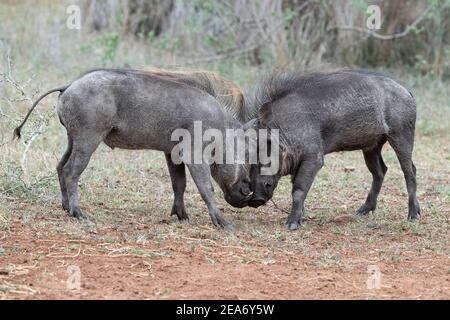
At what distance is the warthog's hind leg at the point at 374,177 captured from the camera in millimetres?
7258

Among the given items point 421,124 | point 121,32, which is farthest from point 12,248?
point 121,32

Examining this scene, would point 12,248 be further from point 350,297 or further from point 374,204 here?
point 374,204

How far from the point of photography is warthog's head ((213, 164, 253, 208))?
21.6 feet

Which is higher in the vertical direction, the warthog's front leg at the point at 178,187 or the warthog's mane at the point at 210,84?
the warthog's mane at the point at 210,84

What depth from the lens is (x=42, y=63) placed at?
460 inches

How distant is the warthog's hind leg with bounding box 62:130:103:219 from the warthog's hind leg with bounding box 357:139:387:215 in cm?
235

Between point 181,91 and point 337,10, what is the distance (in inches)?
246

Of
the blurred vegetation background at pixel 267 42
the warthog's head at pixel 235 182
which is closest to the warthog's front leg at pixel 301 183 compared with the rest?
the warthog's head at pixel 235 182

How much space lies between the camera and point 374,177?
24.1ft

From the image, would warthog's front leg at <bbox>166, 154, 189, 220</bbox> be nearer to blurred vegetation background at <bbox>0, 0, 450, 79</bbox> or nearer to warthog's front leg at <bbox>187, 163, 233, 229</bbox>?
warthog's front leg at <bbox>187, 163, 233, 229</bbox>

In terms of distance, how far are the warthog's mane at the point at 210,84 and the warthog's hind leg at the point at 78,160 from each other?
0.56 metres

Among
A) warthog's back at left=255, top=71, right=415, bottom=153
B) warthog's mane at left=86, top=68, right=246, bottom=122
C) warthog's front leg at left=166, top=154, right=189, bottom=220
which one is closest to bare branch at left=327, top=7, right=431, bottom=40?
warthog's back at left=255, top=71, right=415, bottom=153

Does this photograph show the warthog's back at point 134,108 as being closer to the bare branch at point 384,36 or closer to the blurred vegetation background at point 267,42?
the blurred vegetation background at point 267,42

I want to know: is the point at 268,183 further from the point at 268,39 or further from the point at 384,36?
the point at 384,36
